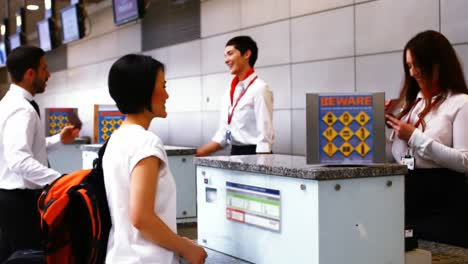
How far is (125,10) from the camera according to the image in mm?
7117

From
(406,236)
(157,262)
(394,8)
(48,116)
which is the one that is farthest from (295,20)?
(157,262)

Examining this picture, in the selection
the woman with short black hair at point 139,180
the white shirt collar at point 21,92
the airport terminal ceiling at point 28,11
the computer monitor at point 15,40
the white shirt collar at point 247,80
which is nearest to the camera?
the woman with short black hair at point 139,180

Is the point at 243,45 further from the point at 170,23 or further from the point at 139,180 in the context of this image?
the point at 170,23

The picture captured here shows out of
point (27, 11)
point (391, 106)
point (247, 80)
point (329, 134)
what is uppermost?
point (27, 11)

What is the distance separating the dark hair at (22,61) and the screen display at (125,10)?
376 cm

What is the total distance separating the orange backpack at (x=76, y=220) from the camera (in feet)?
5.42

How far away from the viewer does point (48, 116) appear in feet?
17.2

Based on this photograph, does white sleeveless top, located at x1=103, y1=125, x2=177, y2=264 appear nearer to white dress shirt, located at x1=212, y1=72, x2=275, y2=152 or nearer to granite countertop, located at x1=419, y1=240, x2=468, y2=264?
granite countertop, located at x1=419, y1=240, x2=468, y2=264

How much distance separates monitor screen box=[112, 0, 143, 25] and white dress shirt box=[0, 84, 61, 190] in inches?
151

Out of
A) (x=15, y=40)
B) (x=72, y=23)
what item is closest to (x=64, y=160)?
(x=72, y=23)

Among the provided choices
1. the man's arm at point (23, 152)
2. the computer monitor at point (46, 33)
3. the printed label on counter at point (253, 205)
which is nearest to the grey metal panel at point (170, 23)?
the computer monitor at point (46, 33)

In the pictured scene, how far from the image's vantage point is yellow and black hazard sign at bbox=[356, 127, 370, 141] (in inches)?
76.1

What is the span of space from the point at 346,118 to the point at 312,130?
0.12 meters

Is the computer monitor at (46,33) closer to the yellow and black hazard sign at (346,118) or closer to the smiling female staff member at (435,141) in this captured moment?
the smiling female staff member at (435,141)
